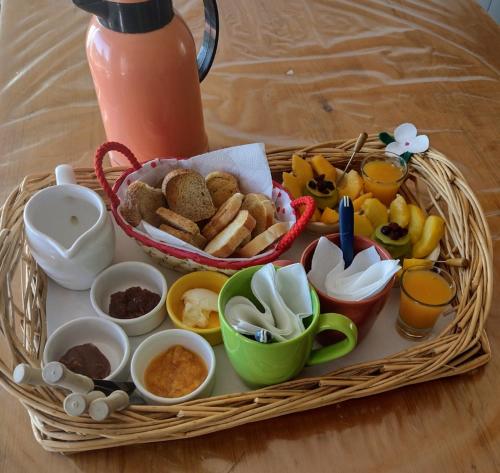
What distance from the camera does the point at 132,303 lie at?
30.5 inches

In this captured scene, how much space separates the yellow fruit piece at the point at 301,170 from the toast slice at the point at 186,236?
22 cm

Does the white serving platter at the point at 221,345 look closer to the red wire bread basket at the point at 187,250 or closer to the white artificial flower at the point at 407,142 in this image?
the red wire bread basket at the point at 187,250

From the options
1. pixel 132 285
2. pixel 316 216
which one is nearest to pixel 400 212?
pixel 316 216

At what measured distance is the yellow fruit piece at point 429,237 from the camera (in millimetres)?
850

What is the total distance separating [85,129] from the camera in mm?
1124

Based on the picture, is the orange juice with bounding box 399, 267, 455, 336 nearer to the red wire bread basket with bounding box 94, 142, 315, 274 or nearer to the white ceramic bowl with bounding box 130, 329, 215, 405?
the red wire bread basket with bounding box 94, 142, 315, 274

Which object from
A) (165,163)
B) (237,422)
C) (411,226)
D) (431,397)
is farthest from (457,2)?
(237,422)

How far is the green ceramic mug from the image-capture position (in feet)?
2.02

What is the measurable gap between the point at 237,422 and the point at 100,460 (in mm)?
176

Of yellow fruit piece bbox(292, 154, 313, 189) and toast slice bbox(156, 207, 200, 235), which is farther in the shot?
yellow fruit piece bbox(292, 154, 313, 189)

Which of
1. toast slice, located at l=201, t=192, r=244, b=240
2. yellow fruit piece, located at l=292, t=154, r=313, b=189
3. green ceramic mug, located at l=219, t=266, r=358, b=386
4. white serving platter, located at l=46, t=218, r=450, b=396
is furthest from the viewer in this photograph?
yellow fruit piece, located at l=292, t=154, r=313, b=189

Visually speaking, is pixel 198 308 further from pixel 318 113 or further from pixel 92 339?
pixel 318 113

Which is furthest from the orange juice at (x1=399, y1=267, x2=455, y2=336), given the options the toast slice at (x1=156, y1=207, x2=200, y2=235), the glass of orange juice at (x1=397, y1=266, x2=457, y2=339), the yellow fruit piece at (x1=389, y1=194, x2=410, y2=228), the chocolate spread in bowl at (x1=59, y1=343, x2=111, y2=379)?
the chocolate spread in bowl at (x1=59, y1=343, x2=111, y2=379)

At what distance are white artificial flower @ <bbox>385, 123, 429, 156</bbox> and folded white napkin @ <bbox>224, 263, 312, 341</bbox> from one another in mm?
413
